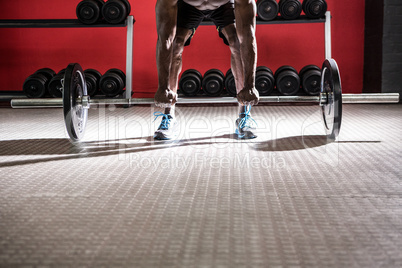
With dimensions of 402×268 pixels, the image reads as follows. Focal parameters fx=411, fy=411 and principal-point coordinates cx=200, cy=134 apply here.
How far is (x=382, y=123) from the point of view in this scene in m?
2.82

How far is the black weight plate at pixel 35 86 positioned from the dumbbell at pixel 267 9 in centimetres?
204

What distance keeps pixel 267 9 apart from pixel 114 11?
138 cm

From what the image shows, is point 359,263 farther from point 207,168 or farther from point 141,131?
point 141,131

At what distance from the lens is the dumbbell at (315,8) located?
3719mm

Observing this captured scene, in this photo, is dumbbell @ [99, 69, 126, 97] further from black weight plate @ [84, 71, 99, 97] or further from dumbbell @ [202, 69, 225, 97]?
dumbbell @ [202, 69, 225, 97]

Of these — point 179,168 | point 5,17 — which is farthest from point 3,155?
point 5,17

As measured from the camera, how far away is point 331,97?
2203 mm

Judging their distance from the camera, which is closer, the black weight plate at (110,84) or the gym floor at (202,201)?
the gym floor at (202,201)

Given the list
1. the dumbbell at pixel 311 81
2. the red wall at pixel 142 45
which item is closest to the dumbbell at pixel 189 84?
Answer: the red wall at pixel 142 45

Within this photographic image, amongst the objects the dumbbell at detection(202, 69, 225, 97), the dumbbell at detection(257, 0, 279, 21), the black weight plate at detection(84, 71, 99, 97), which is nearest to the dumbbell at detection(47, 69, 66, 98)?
the black weight plate at detection(84, 71, 99, 97)

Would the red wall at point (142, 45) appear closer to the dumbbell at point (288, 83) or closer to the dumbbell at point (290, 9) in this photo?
the dumbbell at point (290, 9)

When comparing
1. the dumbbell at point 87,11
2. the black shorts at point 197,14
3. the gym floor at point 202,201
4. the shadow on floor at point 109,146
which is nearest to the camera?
the gym floor at point 202,201

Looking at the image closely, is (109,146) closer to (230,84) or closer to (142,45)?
(230,84)

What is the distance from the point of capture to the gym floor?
0.90 m
